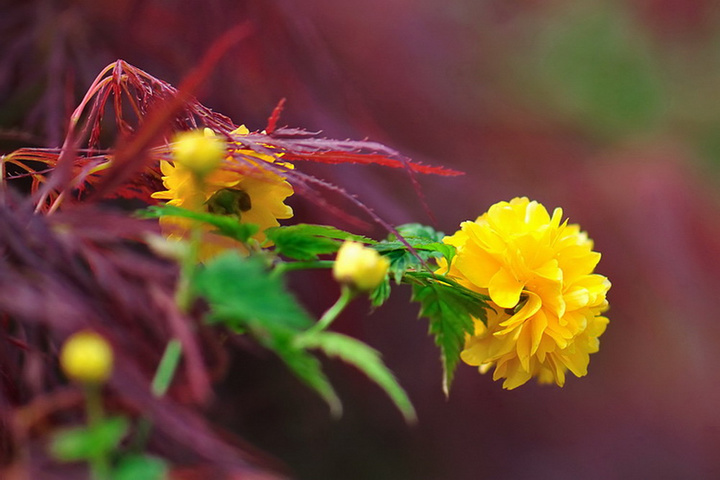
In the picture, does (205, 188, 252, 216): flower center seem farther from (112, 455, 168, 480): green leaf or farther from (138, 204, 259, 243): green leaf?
(112, 455, 168, 480): green leaf

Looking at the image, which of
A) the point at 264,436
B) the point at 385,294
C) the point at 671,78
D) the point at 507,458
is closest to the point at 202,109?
the point at 385,294

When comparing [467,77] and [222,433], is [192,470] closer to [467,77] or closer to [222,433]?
[222,433]

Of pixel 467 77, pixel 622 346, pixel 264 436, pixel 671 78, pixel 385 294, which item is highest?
pixel 671 78

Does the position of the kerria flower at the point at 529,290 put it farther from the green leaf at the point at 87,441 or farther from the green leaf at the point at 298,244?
the green leaf at the point at 87,441

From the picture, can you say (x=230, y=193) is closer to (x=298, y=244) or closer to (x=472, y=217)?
(x=298, y=244)

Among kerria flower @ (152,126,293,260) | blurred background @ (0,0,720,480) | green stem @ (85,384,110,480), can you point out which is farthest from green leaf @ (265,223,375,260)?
blurred background @ (0,0,720,480)
